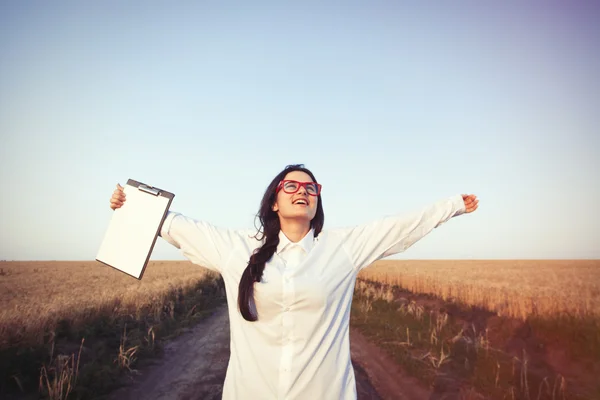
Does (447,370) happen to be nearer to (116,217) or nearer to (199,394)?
(199,394)

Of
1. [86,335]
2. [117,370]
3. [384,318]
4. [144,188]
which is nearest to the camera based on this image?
[144,188]

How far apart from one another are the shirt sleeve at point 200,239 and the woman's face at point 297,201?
347mm

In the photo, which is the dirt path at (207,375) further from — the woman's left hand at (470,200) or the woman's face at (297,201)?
the woman's face at (297,201)

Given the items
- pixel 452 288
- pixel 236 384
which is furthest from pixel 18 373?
pixel 452 288

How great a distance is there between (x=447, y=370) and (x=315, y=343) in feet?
22.5

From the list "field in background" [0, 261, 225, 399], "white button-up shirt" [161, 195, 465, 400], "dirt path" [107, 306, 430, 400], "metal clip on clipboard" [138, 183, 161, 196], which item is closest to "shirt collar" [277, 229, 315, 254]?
"white button-up shirt" [161, 195, 465, 400]

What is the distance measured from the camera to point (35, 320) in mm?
7887

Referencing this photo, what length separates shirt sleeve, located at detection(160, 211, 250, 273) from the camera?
2506 millimetres

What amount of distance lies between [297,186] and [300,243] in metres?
0.40

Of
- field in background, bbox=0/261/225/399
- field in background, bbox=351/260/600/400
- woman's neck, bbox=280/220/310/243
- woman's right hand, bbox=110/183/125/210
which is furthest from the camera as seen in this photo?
field in background, bbox=351/260/600/400

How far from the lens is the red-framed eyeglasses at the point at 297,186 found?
267cm

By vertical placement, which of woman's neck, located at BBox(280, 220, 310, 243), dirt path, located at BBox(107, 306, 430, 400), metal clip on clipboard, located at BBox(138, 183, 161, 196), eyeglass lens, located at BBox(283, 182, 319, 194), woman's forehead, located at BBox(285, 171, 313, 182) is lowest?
dirt path, located at BBox(107, 306, 430, 400)

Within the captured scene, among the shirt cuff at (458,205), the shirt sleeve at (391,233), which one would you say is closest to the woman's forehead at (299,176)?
the shirt sleeve at (391,233)

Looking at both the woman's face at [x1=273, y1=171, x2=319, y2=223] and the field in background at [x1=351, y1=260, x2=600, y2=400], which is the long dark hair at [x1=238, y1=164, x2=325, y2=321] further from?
the field in background at [x1=351, y1=260, x2=600, y2=400]
